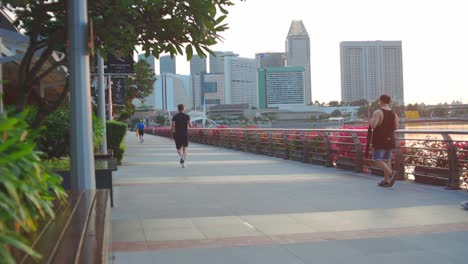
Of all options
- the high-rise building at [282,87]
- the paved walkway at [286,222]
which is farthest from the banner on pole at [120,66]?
the high-rise building at [282,87]

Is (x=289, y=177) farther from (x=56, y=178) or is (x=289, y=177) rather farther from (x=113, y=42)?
(x=56, y=178)

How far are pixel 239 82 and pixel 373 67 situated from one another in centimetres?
11348

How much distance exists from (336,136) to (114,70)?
6072 mm

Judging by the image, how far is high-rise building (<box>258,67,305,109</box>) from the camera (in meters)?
163

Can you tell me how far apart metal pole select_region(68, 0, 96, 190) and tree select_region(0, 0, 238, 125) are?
0.55 feet

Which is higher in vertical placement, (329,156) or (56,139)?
(56,139)

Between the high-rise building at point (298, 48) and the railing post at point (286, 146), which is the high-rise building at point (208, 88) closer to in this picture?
the high-rise building at point (298, 48)

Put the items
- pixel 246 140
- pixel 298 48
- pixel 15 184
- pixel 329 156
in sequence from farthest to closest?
pixel 298 48
pixel 246 140
pixel 329 156
pixel 15 184

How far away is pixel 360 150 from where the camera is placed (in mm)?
12281

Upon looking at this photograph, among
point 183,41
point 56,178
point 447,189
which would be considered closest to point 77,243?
point 56,178

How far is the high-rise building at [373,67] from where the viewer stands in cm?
7275

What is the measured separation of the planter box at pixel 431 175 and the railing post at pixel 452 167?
8.7 inches

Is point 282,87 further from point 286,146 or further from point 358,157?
point 358,157

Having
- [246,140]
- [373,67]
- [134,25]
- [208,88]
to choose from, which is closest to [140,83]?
[246,140]
